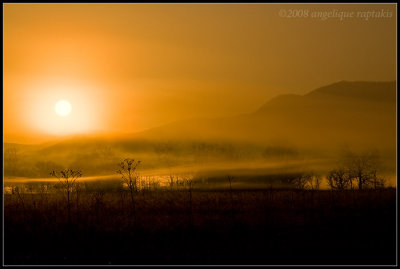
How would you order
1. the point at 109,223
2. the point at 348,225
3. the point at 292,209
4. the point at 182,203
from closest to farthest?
the point at 348,225
the point at 109,223
the point at 292,209
the point at 182,203

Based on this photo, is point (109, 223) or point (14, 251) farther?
point (109, 223)

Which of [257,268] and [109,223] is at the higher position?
[109,223]

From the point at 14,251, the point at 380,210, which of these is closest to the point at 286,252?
the point at 380,210

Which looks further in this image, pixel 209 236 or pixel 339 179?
pixel 339 179

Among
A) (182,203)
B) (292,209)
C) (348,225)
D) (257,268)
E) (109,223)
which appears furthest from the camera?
(182,203)

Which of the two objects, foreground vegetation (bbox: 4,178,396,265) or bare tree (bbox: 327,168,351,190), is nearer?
foreground vegetation (bbox: 4,178,396,265)

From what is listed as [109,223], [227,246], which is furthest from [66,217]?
[227,246]

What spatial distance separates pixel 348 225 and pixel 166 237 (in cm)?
785

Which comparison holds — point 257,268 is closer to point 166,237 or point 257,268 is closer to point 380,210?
point 166,237

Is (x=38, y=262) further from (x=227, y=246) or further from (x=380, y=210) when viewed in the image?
(x=380, y=210)

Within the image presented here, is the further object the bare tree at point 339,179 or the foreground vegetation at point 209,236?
the bare tree at point 339,179

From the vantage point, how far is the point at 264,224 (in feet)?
75.8

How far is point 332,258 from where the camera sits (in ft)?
60.2

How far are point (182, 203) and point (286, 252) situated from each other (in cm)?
1590
